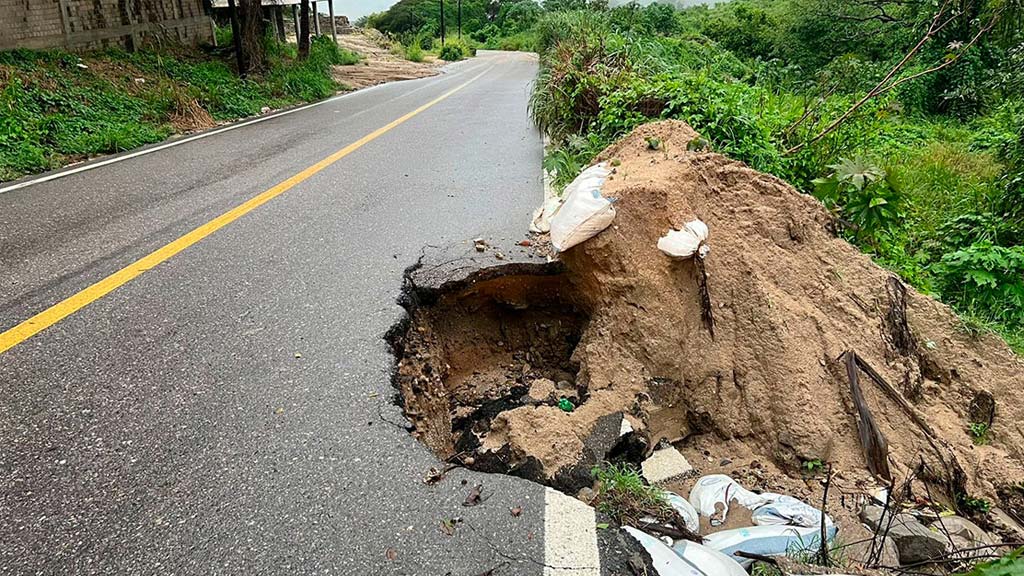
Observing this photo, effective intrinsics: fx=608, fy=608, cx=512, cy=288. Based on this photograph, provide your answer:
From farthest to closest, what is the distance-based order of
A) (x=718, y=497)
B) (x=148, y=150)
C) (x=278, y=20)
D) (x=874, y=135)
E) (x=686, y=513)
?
(x=278, y=20)
(x=148, y=150)
(x=874, y=135)
(x=718, y=497)
(x=686, y=513)

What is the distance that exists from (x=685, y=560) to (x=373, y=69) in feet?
81.6

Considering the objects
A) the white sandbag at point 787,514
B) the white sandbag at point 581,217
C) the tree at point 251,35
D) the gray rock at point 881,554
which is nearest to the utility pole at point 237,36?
the tree at point 251,35

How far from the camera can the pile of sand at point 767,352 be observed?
3113 millimetres

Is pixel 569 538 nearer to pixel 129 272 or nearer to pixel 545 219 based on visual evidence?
pixel 545 219

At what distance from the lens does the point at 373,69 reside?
24.2 meters

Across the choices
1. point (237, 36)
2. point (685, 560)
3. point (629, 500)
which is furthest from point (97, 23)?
point (685, 560)

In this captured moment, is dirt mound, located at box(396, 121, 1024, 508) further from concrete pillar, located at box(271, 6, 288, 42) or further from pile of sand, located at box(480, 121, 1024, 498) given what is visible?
concrete pillar, located at box(271, 6, 288, 42)

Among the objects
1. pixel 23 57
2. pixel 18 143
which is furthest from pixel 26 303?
pixel 23 57

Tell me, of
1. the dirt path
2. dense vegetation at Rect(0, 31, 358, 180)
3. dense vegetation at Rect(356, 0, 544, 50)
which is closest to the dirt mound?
dense vegetation at Rect(0, 31, 358, 180)

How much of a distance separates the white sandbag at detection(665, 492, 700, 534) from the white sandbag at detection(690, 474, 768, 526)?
157 mm

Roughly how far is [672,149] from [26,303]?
420 centimetres

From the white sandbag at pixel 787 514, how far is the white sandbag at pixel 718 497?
59mm

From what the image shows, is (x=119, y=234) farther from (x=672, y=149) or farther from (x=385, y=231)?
(x=672, y=149)

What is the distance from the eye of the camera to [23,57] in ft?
32.3
